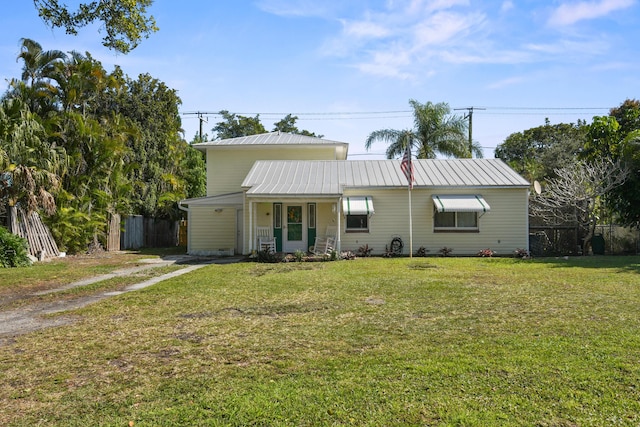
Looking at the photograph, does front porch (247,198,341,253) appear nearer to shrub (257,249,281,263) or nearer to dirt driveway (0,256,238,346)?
shrub (257,249,281,263)

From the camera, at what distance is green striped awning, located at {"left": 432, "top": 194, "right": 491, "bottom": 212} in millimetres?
18203

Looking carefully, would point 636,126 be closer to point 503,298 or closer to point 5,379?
point 503,298

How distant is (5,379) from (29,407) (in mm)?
959

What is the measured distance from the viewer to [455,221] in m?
19.2

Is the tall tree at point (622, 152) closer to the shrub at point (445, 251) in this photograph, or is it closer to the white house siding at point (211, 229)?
the shrub at point (445, 251)

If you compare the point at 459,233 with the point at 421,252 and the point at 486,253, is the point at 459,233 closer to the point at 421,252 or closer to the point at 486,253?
the point at 486,253

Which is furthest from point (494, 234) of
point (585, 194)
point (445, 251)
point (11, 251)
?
point (11, 251)

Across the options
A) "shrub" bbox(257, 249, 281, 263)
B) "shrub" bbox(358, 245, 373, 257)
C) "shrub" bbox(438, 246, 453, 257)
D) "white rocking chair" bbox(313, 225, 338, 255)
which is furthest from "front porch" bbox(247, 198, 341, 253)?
"shrub" bbox(438, 246, 453, 257)

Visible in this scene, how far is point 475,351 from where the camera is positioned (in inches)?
206

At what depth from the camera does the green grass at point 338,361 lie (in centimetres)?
374

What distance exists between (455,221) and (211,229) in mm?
10753

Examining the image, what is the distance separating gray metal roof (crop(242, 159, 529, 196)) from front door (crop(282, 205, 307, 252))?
1.13 m

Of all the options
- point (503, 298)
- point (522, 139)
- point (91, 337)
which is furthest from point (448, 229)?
point (522, 139)

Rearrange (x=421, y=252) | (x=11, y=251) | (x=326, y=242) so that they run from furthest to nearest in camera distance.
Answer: (x=421, y=252), (x=326, y=242), (x=11, y=251)
